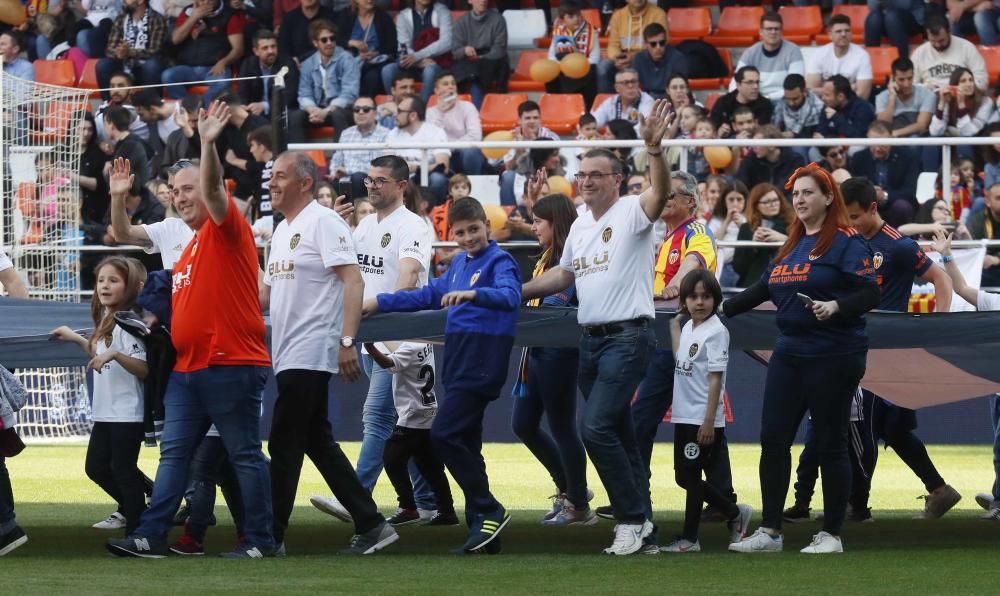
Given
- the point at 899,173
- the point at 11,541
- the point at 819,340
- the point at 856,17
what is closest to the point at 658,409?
the point at 819,340

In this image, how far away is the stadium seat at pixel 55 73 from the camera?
20.0 m

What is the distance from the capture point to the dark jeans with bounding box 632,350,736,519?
785 centimetres

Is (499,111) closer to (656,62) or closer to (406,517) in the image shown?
(656,62)

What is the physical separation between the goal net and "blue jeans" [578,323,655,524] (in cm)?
753

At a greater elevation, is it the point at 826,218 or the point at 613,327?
the point at 826,218

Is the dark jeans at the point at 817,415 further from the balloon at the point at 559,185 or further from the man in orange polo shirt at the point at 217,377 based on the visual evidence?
the balloon at the point at 559,185

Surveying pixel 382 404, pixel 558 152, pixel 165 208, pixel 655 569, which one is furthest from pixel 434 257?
pixel 655 569

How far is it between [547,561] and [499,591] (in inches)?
40.7

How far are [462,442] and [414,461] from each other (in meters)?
1.66

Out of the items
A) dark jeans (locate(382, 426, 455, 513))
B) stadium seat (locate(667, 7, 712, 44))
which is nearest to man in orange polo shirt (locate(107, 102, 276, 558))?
dark jeans (locate(382, 426, 455, 513))

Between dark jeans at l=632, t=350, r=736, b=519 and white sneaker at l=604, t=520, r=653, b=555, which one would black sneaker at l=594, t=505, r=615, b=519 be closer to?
dark jeans at l=632, t=350, r=736, b=519

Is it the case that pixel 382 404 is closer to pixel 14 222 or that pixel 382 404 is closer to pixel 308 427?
pixel 308 427

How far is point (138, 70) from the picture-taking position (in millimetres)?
19719

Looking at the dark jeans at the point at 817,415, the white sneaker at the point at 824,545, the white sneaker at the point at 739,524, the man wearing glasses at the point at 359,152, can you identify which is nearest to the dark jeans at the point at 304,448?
the white sneaker at the point at 739,524
